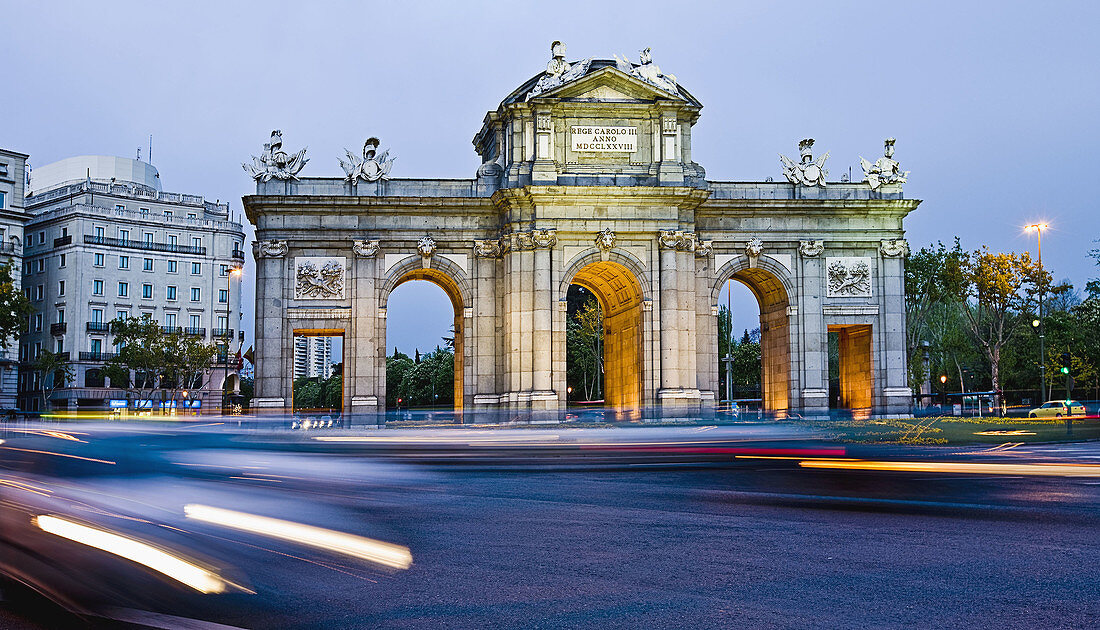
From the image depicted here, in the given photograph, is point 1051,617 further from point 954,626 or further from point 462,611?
point 462,611

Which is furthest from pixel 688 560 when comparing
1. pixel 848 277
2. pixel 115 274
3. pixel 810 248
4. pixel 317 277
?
pixel 115 274

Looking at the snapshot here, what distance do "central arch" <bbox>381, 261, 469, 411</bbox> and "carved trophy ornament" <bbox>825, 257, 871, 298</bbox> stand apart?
1738 centimetres

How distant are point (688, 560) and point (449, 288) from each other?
38336mm

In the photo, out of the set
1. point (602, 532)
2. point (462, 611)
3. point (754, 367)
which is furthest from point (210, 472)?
point (754, 367)

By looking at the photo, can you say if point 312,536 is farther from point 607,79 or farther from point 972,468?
point 607,79

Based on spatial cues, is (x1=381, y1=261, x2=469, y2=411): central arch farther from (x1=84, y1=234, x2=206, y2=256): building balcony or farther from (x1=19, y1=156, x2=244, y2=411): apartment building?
(x1=84, y1=234, x2=206, y2=256): building balcony

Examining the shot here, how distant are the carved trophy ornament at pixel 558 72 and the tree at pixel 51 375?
5184 cm

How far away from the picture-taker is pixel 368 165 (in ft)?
145

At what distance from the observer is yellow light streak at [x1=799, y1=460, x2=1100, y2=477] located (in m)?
17.9

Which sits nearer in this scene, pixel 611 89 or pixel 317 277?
pixel 317 277

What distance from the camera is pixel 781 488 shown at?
1667 cm

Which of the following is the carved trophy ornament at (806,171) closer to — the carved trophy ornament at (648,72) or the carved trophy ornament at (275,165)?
the carved trophy ornament at (648,72)

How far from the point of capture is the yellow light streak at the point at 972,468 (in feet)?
58.7

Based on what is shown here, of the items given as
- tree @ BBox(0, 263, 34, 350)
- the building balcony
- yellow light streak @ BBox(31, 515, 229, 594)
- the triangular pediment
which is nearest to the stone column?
the triangular pediment
